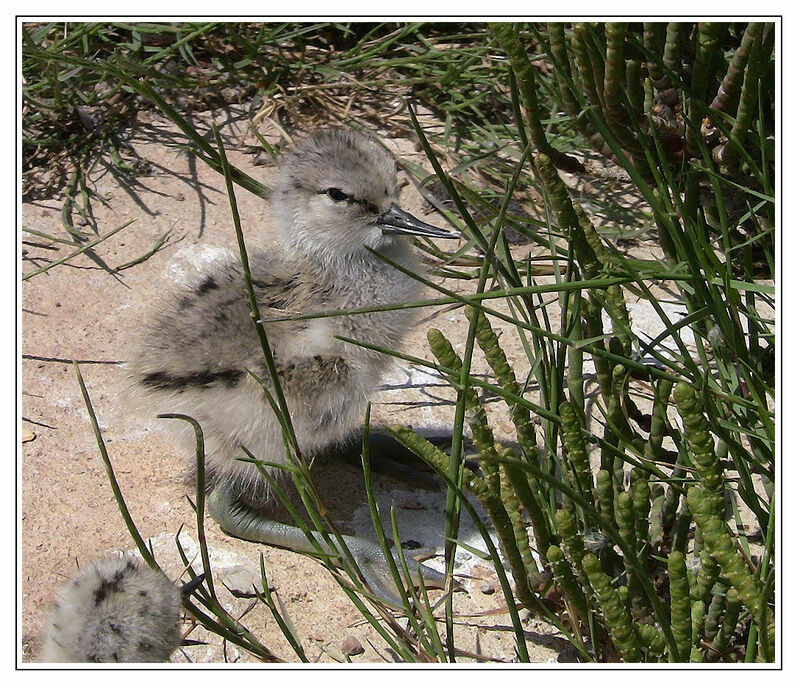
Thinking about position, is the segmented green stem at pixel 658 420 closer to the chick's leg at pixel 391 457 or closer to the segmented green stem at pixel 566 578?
the segmented green stem at pixel 566 578

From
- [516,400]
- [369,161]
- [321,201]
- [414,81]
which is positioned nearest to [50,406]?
[321,201]

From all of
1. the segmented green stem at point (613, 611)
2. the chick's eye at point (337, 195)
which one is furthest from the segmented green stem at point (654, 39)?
the segmented green stem at point (613, 611)

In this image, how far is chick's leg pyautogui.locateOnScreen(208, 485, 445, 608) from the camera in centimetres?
209

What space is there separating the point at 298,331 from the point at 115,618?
777mm

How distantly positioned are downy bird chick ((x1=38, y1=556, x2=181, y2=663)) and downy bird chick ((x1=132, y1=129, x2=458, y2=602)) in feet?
1.77

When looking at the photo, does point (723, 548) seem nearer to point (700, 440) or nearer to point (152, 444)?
point (700, 440)

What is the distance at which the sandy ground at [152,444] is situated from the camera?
1.90m

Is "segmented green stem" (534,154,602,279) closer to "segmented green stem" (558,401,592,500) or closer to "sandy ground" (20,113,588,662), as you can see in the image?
"segmented green stem" (558,401,592,500)

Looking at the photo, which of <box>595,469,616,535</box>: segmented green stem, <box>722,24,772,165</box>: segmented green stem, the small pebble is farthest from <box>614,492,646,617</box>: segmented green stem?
<box>722,24,772,165</box>: segmented green stem

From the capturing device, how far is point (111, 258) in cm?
275

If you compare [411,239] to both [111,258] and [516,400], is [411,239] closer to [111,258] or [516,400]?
[111,258]

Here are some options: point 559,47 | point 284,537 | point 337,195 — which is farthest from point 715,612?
point 337,195

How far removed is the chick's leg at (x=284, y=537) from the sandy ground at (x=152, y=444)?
1.1 inches
